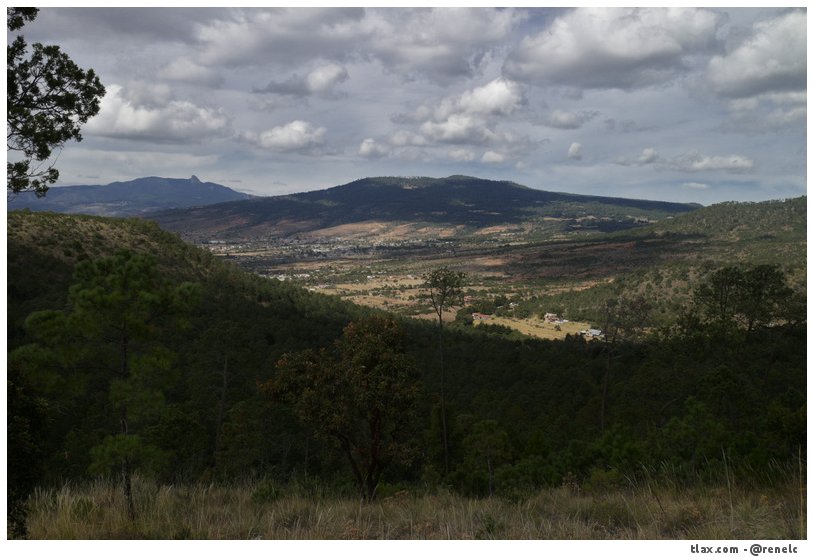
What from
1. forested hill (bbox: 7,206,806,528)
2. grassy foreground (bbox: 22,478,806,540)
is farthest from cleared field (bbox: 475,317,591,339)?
grassy foreground (bbox: 22,478,806,540)

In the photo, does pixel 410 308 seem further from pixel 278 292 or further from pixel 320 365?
pixel 320 365

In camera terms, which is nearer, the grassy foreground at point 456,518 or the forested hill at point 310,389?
the grassy foreground at point 456,518

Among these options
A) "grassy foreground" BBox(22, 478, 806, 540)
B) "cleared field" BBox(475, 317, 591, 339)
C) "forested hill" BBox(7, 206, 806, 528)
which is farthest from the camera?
"cleared field" BBox(475, 317, 591, 339)

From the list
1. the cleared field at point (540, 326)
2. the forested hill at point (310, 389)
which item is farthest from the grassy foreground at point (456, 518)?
the cleared field at point (540, 326)

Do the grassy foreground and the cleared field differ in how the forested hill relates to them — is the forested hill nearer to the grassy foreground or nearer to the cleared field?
the grassy foreground

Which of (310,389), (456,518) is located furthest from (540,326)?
(456,518)

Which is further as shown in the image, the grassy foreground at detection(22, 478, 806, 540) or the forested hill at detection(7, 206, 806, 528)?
the forested hill at detection(7, 206, 806, 528)

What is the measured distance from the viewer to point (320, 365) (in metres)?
11.9

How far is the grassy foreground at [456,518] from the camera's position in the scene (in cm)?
619

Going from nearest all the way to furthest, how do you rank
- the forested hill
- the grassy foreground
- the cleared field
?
the grassy foreground → the forested hill → the cleared field

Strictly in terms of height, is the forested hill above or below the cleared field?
above

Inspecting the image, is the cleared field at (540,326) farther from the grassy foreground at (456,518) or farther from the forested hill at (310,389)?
the grassy foreground at (456,518)

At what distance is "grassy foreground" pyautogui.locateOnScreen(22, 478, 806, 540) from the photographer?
6.19 m
